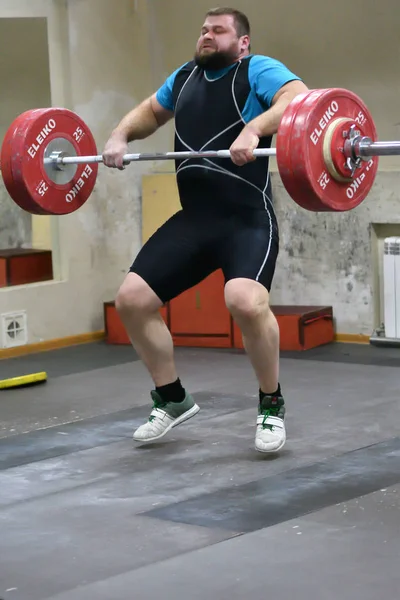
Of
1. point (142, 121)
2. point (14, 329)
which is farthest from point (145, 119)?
point (14, 329)

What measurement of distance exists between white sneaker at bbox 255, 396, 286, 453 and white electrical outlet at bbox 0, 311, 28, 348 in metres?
2.62

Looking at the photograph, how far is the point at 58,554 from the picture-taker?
9.66 ft

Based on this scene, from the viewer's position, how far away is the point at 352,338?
6332 millimetres

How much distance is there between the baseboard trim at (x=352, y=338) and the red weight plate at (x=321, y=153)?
266 cm

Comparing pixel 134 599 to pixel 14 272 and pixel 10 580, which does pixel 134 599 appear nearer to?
pixel 10 580

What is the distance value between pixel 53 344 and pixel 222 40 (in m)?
3.02

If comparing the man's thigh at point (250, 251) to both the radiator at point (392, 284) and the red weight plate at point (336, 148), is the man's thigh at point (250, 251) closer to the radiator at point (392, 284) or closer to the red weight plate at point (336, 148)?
the red weight plate at point (336, 148)

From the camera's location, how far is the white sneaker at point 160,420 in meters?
4.09

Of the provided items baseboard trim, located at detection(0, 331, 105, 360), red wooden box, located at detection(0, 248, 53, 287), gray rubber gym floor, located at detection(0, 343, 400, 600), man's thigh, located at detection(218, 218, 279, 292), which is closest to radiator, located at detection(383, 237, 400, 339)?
gray rubber gym floor, located at detection(0, 343, 400, 600)

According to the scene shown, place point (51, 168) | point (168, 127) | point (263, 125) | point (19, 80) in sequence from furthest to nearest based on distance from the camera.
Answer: point (168, 127) → point (19, 80) → point (51, 168) → point (263, 125)

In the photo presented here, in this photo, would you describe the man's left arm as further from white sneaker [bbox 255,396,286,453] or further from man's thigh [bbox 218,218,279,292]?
white sneaker [bbox 255,396,286,453]

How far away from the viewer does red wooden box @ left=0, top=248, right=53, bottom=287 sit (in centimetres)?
627

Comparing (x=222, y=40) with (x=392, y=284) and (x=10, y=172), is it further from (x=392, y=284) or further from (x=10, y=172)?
(x=392, y=284)

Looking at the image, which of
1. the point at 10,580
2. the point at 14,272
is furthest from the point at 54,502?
the point at 14,272
